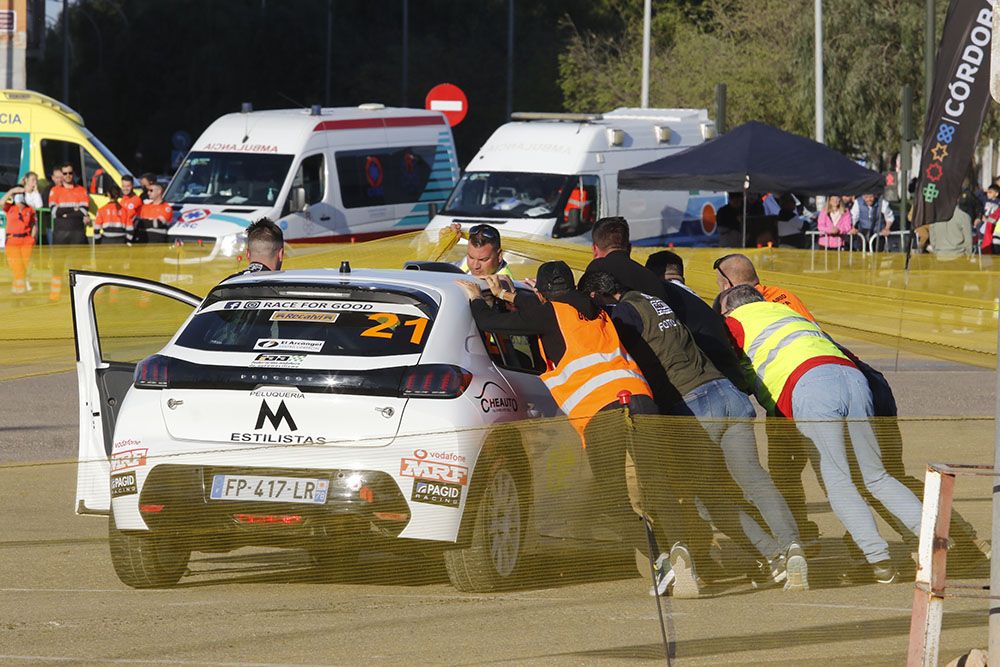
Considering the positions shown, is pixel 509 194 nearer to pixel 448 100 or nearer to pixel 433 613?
pixel 448 100

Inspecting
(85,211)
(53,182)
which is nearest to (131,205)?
(85,211)

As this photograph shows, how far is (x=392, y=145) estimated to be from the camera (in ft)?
83.3

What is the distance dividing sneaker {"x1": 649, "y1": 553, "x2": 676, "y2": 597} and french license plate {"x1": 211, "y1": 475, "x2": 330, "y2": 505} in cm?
135

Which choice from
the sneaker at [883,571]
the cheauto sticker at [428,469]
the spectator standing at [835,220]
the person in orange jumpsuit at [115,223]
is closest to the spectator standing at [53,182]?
the person in orange jumpsuit at [115,223]

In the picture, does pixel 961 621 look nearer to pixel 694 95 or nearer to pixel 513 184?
pixel 513 184

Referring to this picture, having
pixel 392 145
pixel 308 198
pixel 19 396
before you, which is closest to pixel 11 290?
pixel 19 396

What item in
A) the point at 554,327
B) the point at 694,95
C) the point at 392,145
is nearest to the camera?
the point at 554,327

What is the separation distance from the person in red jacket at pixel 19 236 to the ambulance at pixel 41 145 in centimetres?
95

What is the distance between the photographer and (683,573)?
23.5ft

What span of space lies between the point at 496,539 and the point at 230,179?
17.3 m

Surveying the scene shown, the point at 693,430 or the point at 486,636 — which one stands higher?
the point at 693,430

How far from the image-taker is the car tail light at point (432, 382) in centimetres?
721

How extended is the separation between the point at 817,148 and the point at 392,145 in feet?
19.7

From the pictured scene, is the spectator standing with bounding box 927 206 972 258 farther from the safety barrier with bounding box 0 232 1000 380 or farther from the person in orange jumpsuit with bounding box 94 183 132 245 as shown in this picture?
the person in orange jumpsuit with bounding box 94 183 132 245
